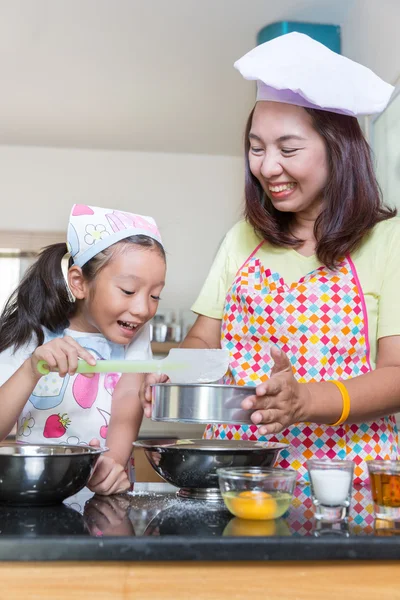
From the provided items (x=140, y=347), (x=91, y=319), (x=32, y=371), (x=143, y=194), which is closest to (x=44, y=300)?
(x=91, y=319)

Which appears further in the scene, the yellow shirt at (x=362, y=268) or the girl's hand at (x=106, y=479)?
the yellow shirt at (x=362, y=268)

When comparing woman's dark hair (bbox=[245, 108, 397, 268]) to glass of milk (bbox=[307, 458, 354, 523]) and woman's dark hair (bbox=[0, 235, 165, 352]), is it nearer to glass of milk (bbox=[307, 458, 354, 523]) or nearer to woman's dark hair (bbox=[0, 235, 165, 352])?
woman's dark hair (bbox=[0, 235, 165, 352])

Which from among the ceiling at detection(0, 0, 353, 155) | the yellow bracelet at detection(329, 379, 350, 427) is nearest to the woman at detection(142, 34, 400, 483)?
the yellow bracelet at detection(329, 379, 350, 427)

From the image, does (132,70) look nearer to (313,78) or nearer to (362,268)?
(313,78)

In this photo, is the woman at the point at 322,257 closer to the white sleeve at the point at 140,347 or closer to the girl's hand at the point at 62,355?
the white sleeve at the point at 140,347

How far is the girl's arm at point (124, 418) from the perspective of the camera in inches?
55.2

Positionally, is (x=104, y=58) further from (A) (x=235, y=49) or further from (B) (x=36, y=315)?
(B) (x=36, y=315)

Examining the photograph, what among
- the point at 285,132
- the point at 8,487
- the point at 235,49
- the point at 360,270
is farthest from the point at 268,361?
the point at 235,49

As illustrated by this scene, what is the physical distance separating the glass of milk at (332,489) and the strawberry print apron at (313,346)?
1.82 feet

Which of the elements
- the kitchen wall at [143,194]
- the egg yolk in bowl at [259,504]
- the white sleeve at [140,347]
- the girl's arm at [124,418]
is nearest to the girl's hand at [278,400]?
the egg yolk in bowl at [259,504]

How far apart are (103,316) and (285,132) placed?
1.77 ft

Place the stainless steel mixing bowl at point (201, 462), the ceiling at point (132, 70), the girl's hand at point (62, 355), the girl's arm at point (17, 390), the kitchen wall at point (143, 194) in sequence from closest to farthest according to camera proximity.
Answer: the stainless steel mixing bowl at point (201, 462), the girl's hand at point (62, 355), the girl's arm at point (17, 390), the ceiling at point (132, 70), the kitchen wall at point (143, 194)

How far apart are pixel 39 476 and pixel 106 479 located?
0.18 m

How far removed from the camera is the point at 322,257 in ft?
4.91
